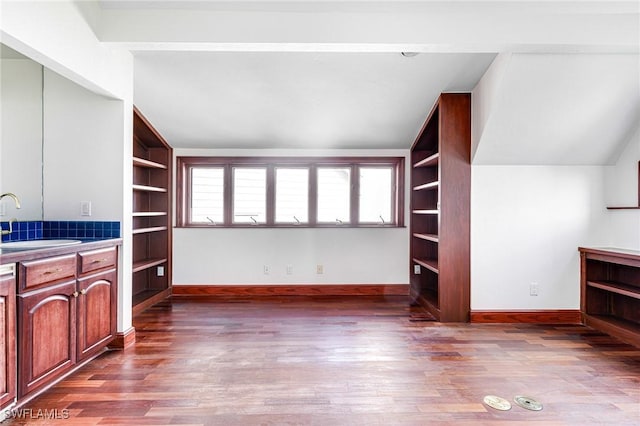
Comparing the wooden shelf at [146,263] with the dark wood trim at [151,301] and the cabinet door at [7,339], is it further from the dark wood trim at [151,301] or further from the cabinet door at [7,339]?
the cabinet door at [7,339]

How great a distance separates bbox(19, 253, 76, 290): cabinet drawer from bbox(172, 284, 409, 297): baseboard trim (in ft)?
7.93

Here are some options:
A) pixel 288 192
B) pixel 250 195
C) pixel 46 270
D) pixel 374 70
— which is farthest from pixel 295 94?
pixel 46 270

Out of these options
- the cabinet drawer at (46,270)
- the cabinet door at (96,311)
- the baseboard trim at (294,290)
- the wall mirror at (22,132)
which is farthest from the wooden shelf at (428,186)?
the wall mirror at (22,132)

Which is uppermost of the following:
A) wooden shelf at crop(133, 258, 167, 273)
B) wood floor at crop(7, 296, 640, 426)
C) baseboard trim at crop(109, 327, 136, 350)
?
wooden shelf at crop(133, 258, 167, 273)

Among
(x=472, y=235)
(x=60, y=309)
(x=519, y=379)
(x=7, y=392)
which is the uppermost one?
(x=472, y=235)

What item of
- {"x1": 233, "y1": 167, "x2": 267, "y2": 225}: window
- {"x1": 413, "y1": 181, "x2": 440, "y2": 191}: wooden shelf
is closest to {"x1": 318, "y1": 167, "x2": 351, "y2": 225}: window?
{"x1": 233, "y1": 167, "x2": 267, "y2": 225}: window

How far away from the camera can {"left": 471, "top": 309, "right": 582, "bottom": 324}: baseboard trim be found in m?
3.62

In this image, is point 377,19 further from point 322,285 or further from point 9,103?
point 322,285

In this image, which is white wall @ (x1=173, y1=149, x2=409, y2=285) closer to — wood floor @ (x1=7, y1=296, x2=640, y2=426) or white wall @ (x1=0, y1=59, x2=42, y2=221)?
wood floor @ (x1=7, y1=296, x2=640, y2=426)

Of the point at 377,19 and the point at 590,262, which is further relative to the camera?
the point at 590,262

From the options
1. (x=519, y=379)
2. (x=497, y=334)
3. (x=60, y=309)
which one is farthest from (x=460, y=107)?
(x=60, y=309)

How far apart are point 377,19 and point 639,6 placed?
1774mm

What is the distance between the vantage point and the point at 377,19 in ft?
8.32

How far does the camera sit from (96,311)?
8.66ft
